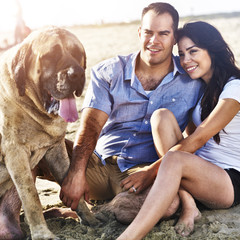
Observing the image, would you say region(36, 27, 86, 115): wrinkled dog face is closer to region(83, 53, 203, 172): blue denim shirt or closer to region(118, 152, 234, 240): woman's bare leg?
region(83, 53, 203, 172): blue denim shirt

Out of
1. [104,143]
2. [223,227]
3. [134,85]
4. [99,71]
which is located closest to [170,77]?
[134,85]

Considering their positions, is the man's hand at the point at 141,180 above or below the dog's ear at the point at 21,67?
below

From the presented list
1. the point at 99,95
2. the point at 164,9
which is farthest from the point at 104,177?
the point at 164,9

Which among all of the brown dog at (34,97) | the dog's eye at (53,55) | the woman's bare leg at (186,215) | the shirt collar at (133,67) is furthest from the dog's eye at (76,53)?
the woman's bare leg at (186,215)

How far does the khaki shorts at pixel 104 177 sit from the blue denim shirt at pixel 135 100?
100 millimetres

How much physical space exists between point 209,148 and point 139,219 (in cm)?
82

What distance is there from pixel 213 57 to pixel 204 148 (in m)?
0.70

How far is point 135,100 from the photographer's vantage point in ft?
9.77

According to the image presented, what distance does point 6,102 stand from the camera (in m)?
2.34

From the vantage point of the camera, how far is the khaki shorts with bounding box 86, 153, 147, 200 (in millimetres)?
3088

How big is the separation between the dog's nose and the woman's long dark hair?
1.00 meters

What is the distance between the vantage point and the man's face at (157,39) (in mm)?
2979

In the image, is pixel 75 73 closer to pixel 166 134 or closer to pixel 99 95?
pixel 99 95

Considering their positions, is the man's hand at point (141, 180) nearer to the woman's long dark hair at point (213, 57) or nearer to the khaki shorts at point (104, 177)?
the khaki shorts at point (104, 177)
